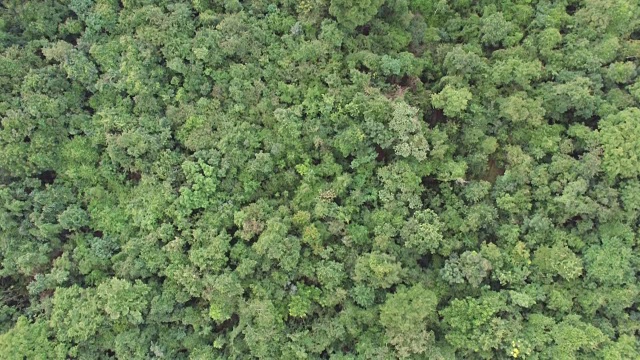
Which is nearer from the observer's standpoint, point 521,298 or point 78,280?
point 521,298

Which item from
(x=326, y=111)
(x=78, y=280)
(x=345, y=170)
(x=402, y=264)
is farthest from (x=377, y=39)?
(x=78, y=280)

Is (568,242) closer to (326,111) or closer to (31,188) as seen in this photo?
(326,111)

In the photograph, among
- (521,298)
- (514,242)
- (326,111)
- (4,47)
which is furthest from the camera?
(4,47)

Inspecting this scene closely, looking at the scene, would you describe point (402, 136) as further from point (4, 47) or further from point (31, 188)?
point (4, 47)

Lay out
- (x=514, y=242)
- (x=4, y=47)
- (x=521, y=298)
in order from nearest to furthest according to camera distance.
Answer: (x=521, y=298) < (x=514, y=242) < (x=4, y=47)

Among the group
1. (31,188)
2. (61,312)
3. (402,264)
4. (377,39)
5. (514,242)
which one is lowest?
(61,312)

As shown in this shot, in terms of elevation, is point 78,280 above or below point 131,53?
below

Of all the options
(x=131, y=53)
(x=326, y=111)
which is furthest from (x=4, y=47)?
(x=326, y=111)
